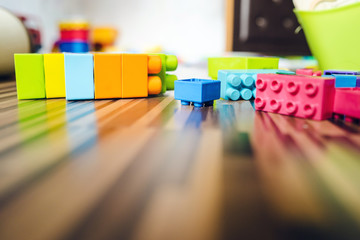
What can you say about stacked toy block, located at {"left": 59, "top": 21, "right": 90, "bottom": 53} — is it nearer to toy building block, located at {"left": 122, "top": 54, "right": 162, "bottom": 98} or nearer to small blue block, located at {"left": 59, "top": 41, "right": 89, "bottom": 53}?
small blue block, located at {"left": 59, "top": 41, "right": 89, "bottom": 53}

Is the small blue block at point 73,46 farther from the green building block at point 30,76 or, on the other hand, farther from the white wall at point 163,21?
the green building block at point 30,76

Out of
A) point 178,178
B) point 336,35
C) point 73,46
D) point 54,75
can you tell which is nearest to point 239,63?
point 336,35

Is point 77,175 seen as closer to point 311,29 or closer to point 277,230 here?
point 277,230

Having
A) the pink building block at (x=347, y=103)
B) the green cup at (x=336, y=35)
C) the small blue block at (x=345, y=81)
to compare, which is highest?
the green cup at (x=336, y=35)

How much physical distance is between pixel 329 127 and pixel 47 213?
57 centimetres

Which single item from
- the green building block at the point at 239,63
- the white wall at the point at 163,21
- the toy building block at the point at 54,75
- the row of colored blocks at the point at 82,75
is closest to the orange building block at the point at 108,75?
the row of colored blocks at the point at 82,75

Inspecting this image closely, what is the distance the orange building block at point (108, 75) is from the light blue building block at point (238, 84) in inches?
12.5

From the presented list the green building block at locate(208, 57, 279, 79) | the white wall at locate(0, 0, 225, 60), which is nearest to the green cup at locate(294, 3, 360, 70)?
the green building block at locate(208, 57, 279, 79)

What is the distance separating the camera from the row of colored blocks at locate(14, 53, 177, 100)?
946mm

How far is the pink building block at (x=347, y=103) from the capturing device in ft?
2.27

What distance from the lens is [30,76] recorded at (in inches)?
38.0

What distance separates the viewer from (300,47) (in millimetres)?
2490

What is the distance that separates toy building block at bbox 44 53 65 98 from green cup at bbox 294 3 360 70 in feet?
3.16

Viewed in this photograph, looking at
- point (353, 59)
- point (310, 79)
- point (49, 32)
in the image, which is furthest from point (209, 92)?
point (49, 32)
